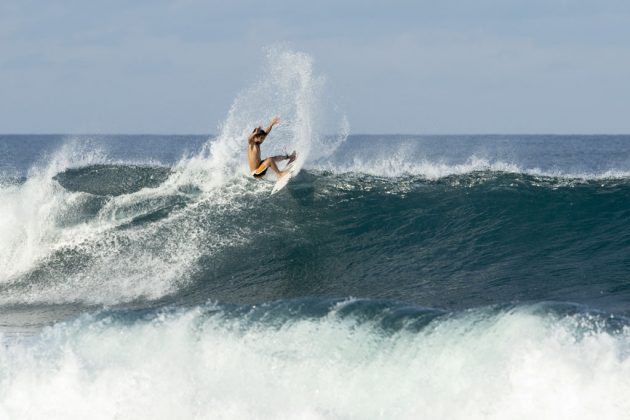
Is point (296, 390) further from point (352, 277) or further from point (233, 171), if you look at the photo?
point (233, 171)

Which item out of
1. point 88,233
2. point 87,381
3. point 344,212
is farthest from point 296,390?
point 88,233

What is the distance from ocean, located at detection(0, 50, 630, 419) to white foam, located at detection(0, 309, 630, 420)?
2 cm

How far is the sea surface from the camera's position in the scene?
8.25 m

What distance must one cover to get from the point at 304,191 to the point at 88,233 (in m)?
4.65

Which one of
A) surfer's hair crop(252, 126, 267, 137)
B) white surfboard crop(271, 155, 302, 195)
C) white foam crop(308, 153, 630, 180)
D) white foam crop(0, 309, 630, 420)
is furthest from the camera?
white foam crop(308, 153, 630, 180)

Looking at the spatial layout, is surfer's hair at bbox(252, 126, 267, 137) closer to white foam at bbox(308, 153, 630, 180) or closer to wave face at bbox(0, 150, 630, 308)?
Result: wave face at bbox(0, 150, 630, 308)

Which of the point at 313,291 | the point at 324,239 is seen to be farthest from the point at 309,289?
the point at 324,239

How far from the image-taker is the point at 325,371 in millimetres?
8805

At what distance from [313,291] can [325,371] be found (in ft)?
15.2

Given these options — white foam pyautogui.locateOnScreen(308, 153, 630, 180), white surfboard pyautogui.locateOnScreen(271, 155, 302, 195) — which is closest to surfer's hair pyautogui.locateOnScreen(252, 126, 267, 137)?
white surfboard pyautogui.locateOnScreen(271, 155, 302, 195)

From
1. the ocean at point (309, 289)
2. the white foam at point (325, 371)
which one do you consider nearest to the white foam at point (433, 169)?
the ocean at point (309, 289)

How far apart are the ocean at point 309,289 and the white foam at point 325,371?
2 cm

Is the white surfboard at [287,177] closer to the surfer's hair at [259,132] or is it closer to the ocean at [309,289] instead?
the ocean at [309,289]

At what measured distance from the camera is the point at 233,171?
63.1ft
